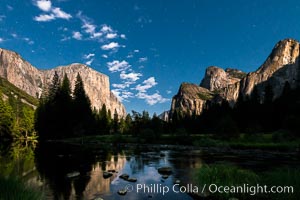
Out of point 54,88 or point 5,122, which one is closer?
point 5,122

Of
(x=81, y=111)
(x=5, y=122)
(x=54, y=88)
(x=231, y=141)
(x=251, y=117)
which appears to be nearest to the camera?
(x=231, y=141)

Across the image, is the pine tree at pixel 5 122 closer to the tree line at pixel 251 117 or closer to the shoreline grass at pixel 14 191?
the tree line at pixel 251 117

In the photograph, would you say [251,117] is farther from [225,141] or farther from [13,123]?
[13,123]

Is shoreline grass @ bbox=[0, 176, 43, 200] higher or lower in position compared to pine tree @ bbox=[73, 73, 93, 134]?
lower

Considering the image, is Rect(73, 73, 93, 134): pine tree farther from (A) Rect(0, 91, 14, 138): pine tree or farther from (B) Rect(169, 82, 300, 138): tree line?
(B) Rect(169, 82, 300, 138): tree line

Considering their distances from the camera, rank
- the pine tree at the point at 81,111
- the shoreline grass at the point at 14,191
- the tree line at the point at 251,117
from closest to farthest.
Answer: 1. the shoreline grass at the point at 14,191
2. the tree line at the point at 251,117
3. the pine tree at the point at 81,111

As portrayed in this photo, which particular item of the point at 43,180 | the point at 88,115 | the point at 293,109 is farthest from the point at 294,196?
the point at 88,115

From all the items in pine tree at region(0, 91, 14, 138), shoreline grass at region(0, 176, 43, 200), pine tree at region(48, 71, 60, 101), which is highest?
pine tree at region(48, 71, 60, 101)

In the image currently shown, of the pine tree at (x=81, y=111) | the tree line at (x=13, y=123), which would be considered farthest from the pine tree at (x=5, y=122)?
the pine tree at (x=81, y=111)

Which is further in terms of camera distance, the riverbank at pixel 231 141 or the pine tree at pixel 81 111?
the pine tree at pixel 81 111

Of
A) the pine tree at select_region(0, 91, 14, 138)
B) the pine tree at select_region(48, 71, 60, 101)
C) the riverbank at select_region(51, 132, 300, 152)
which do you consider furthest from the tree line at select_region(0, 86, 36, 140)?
the riverbank at select_region(51, 132, 300, 152)

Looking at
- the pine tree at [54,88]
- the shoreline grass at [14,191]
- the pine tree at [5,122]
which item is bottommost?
the shoreline grass at [14,191]

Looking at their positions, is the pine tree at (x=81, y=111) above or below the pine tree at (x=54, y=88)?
below

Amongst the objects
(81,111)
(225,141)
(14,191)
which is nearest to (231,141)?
(225,141)
